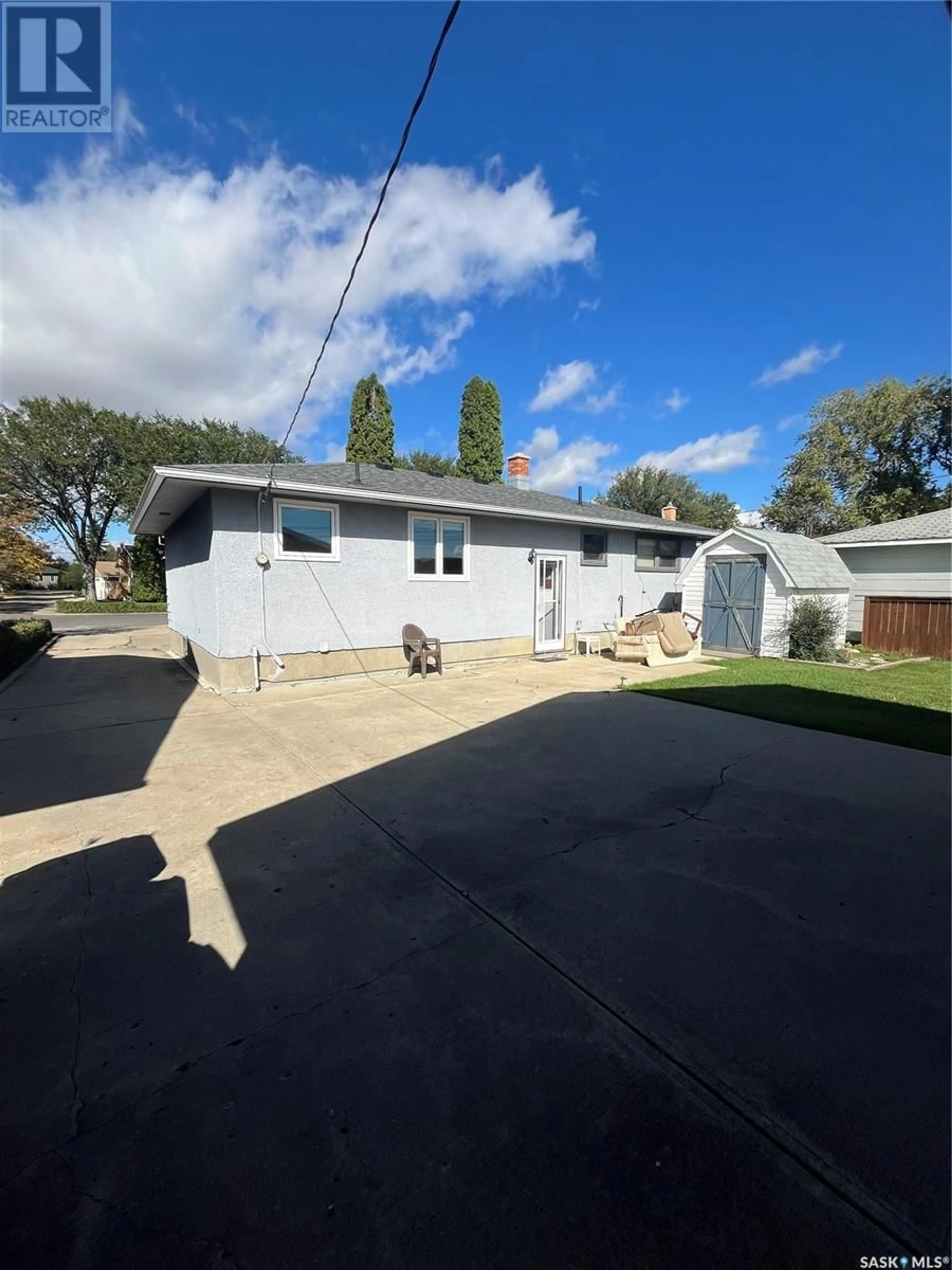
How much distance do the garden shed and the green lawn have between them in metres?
1.26

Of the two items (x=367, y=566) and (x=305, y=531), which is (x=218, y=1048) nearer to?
(x=305, y=531)

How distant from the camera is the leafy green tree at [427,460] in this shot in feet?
139

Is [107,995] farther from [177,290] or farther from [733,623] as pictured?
[733,623]

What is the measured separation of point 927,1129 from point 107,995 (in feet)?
9.94

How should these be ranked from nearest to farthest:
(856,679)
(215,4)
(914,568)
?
(215,4), (856,679), (914,568)

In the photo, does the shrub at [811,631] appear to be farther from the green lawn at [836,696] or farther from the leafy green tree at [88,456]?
the leafy green tree at [88,456]

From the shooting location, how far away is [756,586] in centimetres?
1268

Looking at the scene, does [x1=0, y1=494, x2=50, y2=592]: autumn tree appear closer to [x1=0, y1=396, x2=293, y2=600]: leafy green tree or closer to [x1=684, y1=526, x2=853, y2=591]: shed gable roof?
[x1=0, y1=396, x2=293, y2=600]: leafy green tree

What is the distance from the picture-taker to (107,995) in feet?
7.40

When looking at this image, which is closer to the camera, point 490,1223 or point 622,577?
point 490,1223

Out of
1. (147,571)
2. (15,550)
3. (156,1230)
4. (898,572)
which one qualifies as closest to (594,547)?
(898,572)

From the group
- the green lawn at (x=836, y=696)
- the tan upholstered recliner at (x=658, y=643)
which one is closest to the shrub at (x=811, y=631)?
the green lawn at (x=836, y=696)

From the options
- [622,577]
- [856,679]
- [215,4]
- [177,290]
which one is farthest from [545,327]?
[856,679]

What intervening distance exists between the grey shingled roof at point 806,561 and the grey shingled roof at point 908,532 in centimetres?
152
